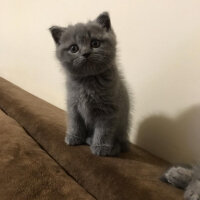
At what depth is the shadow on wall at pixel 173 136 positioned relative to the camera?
3.09 feet

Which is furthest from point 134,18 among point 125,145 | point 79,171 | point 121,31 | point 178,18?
point 79,171

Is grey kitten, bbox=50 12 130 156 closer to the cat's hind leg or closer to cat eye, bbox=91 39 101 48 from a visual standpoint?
cat eye, bbox=91 39 101 48

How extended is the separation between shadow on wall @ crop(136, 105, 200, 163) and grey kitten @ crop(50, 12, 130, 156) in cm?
14

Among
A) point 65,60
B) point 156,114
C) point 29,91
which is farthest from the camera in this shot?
point 29,91

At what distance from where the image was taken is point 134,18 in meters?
1.08

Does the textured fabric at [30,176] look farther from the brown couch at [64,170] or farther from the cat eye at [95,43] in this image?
the cat eye at [95,43]

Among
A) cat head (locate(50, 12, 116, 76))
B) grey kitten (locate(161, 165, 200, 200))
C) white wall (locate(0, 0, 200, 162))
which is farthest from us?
white wall (locate(0, 0, 200, 162))

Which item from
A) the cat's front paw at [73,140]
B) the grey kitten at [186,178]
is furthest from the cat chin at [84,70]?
the grey kitten at [186,178]

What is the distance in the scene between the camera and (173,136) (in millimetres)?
1015

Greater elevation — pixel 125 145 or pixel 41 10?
pixel 41 10

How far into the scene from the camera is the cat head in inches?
32.5

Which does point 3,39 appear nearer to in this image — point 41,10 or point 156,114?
point 41,10

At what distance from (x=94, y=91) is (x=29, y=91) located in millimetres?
1089

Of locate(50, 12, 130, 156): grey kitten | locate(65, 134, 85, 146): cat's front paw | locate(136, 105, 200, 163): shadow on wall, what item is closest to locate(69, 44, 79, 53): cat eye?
locate(50, 12, 130, 156): grey kitten
